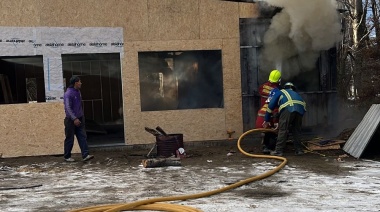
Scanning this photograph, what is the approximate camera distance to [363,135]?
826 cm

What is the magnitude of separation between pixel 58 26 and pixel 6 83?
2.10 metres

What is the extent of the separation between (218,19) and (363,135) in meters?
4.49

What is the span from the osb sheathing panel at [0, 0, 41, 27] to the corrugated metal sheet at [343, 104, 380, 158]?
25.1 ft

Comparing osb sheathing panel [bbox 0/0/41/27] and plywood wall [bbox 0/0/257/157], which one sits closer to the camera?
osb sheathing panel [bbox 0/0/41/27]

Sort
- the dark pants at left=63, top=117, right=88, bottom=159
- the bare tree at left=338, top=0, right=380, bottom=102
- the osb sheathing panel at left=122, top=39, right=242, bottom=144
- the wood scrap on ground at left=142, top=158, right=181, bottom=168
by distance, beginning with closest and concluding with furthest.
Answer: the wood scrap on ground at left=142, top=158, right=181, bottom=168
the dark pants at left=63, top=117, right=88, bottom=159
the osb sheathing panel at left=122, top=39, right=242, bottom=144
the bare tree at left=338, top=0, right=380, bottom=102

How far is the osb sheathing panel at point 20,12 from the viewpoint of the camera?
9.58m

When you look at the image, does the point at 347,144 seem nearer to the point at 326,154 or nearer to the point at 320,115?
the point at 326,154

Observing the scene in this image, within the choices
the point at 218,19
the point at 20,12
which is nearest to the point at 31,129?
the point at 20,12

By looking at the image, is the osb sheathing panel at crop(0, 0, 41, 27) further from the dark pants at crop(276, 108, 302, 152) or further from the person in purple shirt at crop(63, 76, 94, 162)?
the dark pants at crop(276, 108, 302, 152)

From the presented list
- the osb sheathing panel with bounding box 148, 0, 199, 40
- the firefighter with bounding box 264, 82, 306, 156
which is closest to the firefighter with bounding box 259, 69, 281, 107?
the firefighter with bounding box 264, 82, 306, 156

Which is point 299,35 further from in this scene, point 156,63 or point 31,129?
point 31,129

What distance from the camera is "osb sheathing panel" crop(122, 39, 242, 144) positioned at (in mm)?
10195

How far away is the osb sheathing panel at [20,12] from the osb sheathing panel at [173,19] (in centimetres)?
272

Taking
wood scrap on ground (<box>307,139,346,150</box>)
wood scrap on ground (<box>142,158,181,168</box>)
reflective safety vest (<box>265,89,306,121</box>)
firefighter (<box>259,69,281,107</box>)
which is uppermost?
firefighter (<box>259,69,281,107</box>)
